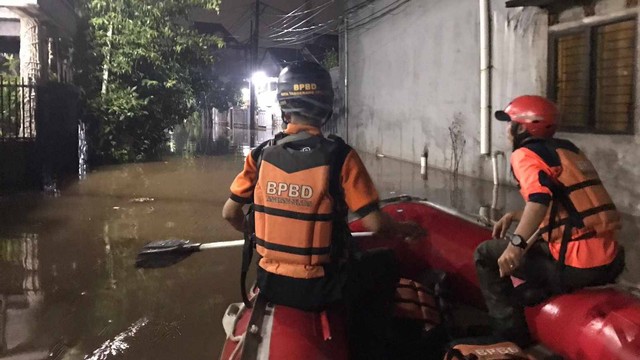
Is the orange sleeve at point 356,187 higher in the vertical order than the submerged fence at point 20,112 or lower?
lower

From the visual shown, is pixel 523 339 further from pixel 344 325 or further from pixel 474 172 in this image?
pixel 474 172

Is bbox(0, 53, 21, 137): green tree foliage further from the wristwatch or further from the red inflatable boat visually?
the wristwatch

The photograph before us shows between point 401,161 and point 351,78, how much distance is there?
536cm

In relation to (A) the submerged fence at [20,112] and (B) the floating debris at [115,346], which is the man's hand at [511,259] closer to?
(B) the floating debris at [115,346]

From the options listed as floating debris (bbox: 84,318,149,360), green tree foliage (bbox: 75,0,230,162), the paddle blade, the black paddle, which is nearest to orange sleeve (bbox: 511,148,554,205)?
the black paddle

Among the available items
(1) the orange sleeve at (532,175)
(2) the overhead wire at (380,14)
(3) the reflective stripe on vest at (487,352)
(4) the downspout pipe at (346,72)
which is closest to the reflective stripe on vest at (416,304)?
(3) the reflective stripe on vest at (487,352)

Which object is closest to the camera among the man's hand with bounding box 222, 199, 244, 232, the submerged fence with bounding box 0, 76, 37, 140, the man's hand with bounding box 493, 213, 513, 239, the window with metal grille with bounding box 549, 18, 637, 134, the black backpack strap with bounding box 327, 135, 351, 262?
the black backpack strap with bounding box 327, 135, 351, 262

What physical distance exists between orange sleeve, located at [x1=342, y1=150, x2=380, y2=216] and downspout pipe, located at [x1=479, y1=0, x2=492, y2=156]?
9302 millimetres

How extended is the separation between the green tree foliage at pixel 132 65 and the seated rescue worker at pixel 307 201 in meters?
13.6

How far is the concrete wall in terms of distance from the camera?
326 inches

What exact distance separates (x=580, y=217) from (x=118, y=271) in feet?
15.3

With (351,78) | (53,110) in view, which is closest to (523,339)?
(53,110)

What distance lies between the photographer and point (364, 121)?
63.5 feet

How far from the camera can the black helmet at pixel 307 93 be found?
97.7 inches
